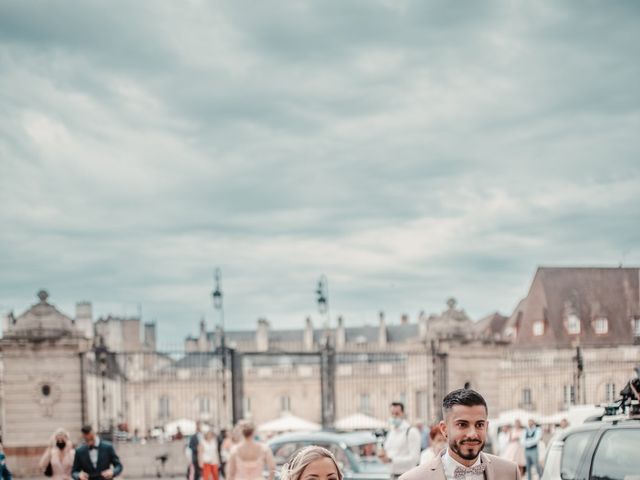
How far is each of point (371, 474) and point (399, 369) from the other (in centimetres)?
5025

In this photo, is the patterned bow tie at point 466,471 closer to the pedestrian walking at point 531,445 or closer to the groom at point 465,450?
the groom at point 465,450

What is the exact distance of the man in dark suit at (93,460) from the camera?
11789 millimetres

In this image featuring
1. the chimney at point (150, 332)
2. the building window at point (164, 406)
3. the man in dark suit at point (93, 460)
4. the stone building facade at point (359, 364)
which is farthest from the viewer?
the chimney at point (150, 332)

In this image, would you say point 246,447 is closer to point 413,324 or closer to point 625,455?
point 625,455

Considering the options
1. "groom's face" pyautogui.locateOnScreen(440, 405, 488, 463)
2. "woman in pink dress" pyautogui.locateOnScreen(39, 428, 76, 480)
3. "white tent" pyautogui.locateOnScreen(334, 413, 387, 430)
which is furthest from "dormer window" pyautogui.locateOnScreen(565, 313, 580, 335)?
"groom's face" pyautogui.locateOnScreen(440, 405, 488, 463)

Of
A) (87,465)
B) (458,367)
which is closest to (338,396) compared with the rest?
(458,367)

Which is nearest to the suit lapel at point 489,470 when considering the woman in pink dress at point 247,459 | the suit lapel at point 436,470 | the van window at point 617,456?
the suit lapel at point 436,470

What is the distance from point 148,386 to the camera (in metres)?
63.2

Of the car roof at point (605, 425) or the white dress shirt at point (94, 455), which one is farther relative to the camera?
the white dress shirt at point (94, 455)

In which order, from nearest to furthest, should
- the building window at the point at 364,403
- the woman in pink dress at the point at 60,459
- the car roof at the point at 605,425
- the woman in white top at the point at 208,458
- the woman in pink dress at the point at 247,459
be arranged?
the car roof at the point at 605,425
the woman in pink dress at the point at 247,459
the woman in pink dress at the point at 60,459
the woman in white top at the point at 208,458
the building window at the point at 364,403

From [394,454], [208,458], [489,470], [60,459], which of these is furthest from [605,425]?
[208,458]

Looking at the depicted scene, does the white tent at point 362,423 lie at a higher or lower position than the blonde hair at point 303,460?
lower

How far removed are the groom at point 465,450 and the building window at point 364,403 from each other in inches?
2540

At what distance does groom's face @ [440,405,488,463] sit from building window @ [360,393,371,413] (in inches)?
2544
